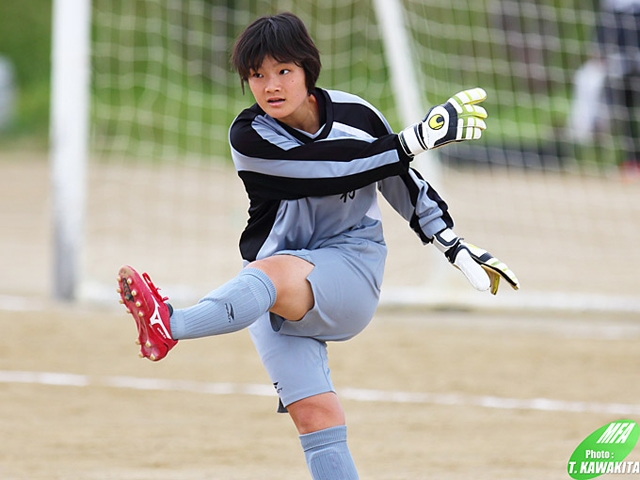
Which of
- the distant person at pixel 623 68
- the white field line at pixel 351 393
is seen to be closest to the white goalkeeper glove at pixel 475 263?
the white field line at pixel 351 393

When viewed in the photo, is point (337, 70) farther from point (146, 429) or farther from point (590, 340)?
point (146, 429)

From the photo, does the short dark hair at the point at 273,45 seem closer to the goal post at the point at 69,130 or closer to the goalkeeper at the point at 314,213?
the goalkeeper at the point at 314,213

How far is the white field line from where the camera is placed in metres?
5.62

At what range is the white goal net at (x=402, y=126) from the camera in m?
9.15

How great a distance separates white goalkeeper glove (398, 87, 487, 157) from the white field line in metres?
2.82

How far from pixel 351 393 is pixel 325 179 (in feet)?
9.79

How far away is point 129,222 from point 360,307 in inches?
338

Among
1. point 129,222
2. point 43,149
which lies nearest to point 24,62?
point 43,149

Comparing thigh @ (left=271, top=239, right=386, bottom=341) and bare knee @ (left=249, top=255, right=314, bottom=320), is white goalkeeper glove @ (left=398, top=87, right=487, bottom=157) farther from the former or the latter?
bare knee @ (left=249, top=255, right=314, bottom=320)

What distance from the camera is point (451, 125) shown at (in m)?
3.12

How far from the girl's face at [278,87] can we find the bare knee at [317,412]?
2.86 feet

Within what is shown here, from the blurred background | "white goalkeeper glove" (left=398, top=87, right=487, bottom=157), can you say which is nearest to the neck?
"white goalkeeper glove" (left=398, top=87, right=487, bottom=157)

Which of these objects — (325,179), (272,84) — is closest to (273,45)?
(272,84)

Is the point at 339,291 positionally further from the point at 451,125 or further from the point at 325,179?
the point at 451,125
